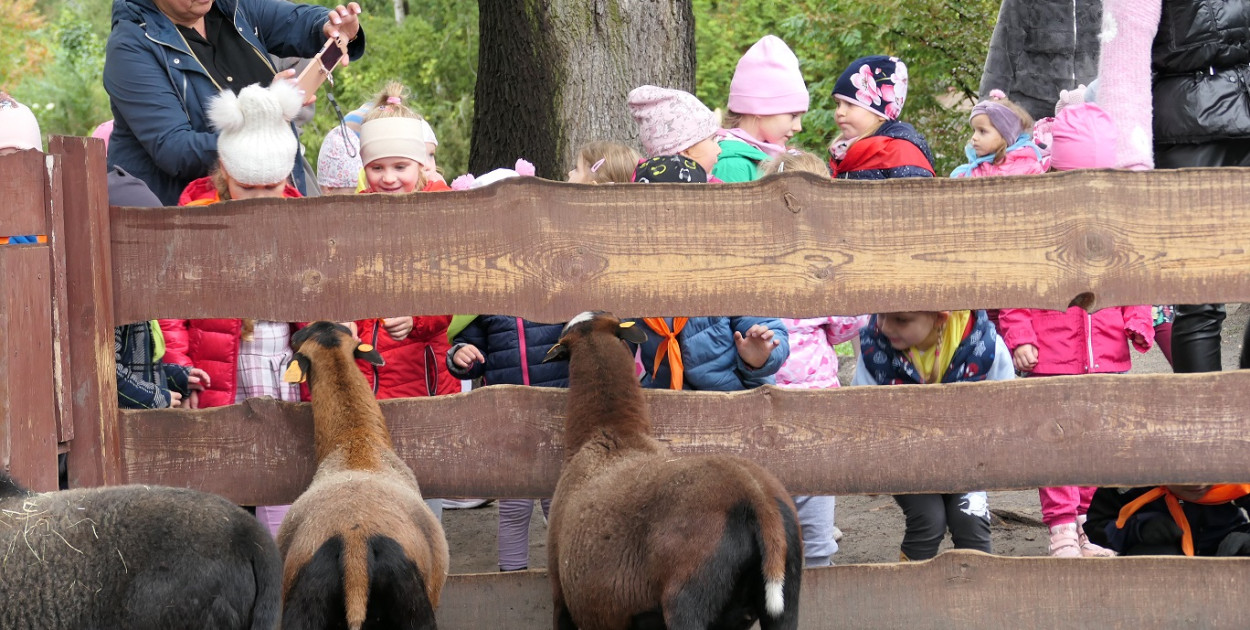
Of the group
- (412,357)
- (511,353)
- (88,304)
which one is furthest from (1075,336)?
(88,304)

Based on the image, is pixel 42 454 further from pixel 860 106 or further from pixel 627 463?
pixel 860 106

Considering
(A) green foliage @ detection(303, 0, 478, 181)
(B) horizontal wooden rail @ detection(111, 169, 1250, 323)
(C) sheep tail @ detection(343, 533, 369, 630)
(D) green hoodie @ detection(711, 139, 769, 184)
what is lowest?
(C) sheep tail @ detection(343, 533, 369, 630)

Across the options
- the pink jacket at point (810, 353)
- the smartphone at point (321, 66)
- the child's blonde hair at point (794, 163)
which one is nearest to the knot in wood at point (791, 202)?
the pink jacket at point (810, 353)

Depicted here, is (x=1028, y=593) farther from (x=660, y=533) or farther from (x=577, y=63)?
(x=577, y=63)

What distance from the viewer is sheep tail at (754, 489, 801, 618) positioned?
3668mm

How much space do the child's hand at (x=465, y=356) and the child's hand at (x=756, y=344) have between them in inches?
43.7

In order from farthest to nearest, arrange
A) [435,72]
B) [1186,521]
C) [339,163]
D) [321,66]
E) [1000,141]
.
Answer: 1. [435,72]
2. [1000,141]
3. [339,163]
4. [321,66]
5. [1186,521]

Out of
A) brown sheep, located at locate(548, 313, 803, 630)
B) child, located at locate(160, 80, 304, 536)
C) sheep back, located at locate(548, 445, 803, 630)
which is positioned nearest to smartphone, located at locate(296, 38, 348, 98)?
child, located at locate(160, 80, 304, 536)

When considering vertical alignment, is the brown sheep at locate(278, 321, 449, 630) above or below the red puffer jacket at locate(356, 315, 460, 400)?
below

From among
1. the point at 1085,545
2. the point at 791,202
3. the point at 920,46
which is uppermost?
the point at 920,46

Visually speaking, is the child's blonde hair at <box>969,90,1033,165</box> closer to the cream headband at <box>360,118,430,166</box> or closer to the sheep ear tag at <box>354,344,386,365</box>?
the cream headband at <box>360,118,430,166</box>

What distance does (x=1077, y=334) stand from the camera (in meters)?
5.63

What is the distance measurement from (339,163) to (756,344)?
2.64 m

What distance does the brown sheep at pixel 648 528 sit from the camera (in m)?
3.71
